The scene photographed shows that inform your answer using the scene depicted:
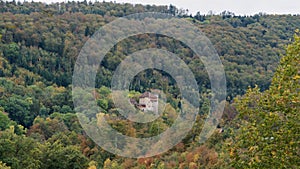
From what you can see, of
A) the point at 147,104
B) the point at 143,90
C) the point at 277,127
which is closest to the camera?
the point at 277,127

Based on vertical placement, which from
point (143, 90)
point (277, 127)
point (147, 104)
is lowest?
point (143, 90)

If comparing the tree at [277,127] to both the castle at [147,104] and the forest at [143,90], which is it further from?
the castle at [147,104]

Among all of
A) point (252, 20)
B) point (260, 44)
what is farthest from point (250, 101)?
point (252, 20)

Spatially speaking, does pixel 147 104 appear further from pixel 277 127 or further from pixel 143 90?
pixel 277 127

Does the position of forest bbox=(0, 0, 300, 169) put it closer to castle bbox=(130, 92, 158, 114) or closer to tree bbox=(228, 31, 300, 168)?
tree bbox=(228, 31, 300, 168)

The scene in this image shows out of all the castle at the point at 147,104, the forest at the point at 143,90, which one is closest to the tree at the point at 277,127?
the forest at the point at 143,90

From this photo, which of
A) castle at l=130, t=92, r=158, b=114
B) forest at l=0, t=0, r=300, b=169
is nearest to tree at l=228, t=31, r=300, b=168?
forest at l=0, t=0, r=300, b=169

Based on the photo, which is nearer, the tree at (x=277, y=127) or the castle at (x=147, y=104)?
the tree at (x=277, y=127)

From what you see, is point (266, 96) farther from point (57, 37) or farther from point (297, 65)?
point (57, 37)

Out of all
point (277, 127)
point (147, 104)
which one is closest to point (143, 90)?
point (147, 104)
